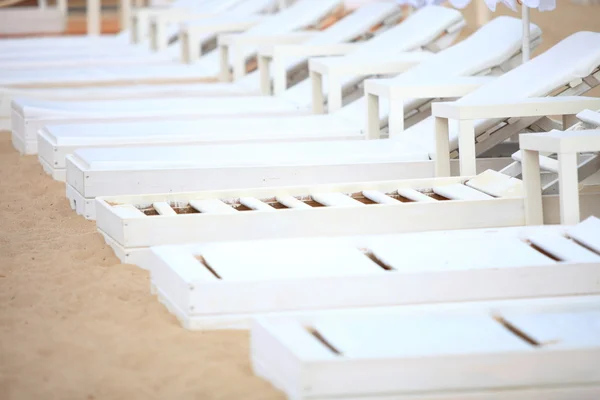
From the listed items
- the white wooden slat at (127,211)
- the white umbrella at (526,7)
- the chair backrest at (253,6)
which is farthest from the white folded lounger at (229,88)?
the white wooden slat at (127,211)

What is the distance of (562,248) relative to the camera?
3193mm

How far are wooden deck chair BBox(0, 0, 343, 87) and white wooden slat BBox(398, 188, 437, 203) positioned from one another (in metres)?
3.75

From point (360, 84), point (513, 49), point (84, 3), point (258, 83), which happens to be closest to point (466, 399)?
point (513, 49)

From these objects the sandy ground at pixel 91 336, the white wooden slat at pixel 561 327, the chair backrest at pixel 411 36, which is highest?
the chair backrest at pixel 411 36

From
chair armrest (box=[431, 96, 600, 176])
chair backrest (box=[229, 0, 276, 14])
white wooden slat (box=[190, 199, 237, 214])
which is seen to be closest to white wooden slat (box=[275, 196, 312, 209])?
white wooden slat (box=[190, 199, 237, 214])

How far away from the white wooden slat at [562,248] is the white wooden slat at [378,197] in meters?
0.62

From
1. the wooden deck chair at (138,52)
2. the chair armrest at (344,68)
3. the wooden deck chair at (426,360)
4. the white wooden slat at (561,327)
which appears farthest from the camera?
the wooden deck chair at (138,52)

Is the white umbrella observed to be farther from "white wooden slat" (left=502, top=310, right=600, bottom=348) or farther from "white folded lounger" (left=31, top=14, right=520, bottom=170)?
"white wooden slat" (left=502, top=310, right=600, bottom=348)

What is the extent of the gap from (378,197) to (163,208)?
2.44ft

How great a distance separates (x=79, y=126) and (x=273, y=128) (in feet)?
3.06

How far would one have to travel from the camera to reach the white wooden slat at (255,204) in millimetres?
3773

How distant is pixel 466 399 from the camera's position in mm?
2367

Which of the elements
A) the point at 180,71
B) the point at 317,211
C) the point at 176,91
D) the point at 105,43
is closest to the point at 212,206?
the point at 317,211

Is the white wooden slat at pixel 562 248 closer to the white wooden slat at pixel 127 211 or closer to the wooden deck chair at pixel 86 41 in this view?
the white wooden slat at pixel 127 211
